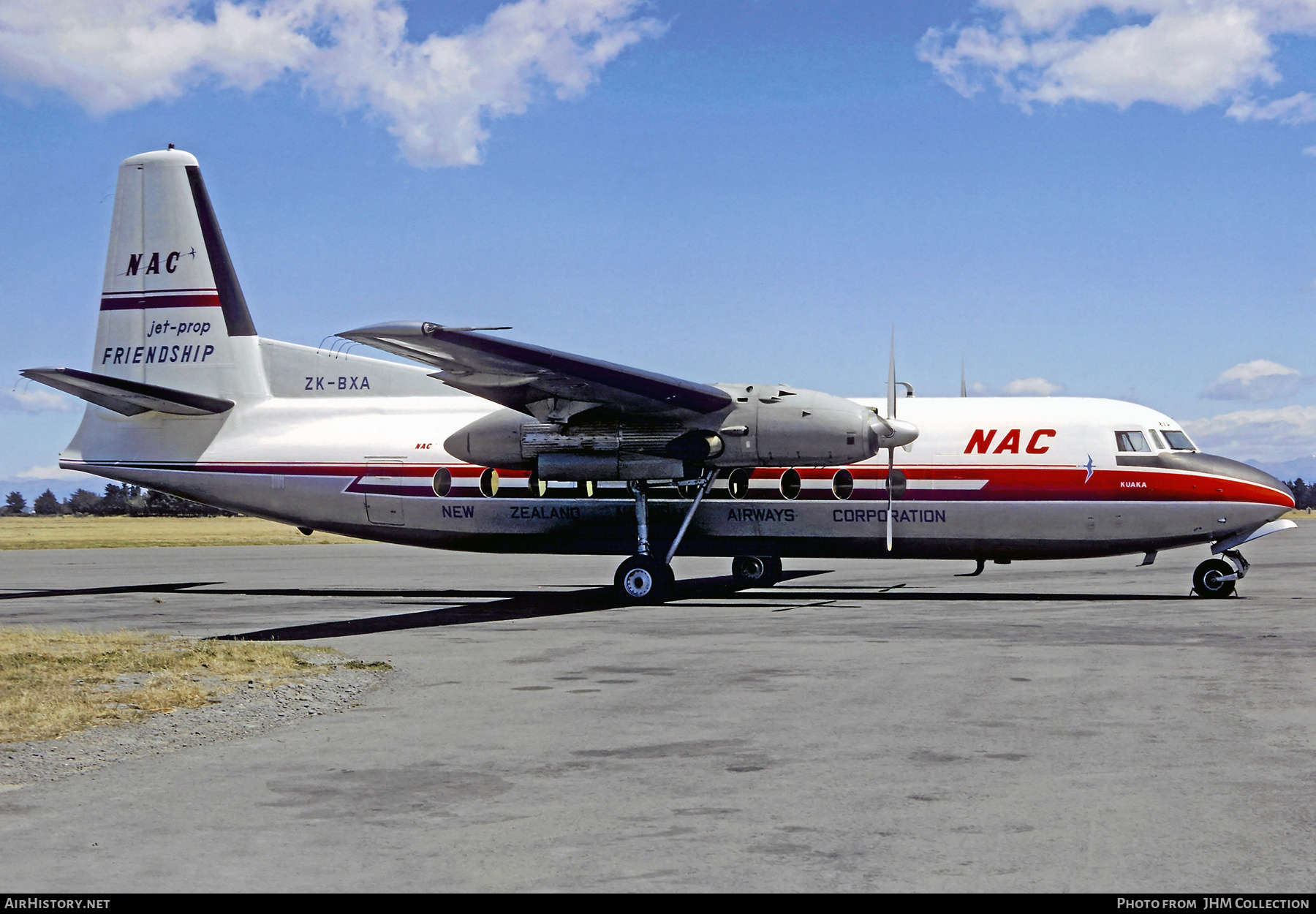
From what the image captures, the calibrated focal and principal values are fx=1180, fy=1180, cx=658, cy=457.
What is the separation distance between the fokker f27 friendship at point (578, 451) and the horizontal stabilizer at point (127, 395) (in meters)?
0.07

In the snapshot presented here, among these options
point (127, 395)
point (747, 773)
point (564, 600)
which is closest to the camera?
point (747, 773)

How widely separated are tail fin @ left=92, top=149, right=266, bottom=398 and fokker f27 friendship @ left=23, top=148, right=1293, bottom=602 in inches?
1.8

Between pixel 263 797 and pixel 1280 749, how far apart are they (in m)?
6.92

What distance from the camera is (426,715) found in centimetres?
1006

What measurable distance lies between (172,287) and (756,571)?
576 inches

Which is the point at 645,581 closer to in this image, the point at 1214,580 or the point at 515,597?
the point at 515,597

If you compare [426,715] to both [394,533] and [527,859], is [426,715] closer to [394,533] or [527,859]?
[527,859]

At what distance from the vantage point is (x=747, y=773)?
780cm

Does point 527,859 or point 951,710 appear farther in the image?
point 951,710

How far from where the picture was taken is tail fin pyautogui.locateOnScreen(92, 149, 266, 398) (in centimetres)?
2647

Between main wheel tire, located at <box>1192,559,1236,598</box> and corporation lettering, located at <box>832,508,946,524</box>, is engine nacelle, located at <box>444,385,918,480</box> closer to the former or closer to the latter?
corporation lettering, located at <box>832,508,946,524</box>

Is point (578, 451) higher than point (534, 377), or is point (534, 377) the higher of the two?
point (534, 377)

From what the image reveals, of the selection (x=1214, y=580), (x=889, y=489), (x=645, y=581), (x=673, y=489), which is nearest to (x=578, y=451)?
(x=673, y=489)

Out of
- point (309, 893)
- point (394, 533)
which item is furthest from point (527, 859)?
point (394, 533)
